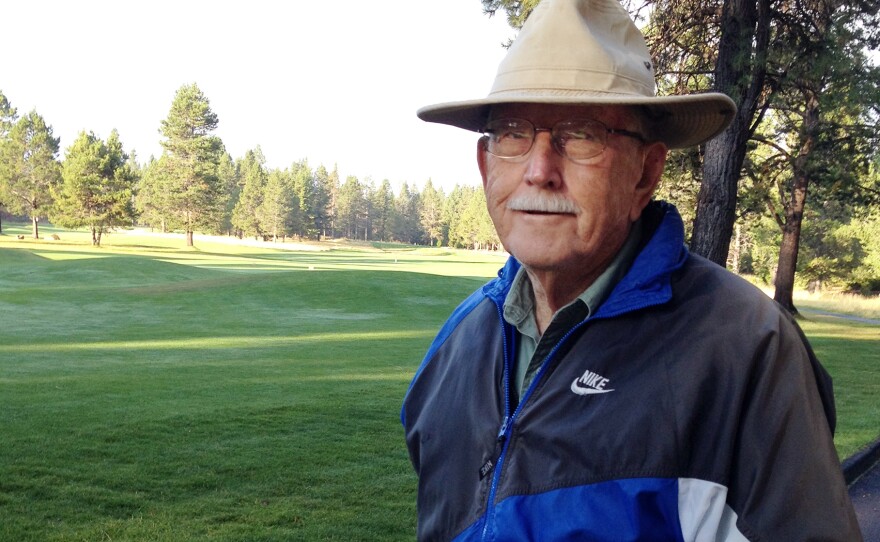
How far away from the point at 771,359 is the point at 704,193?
8440 mm

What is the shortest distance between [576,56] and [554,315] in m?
0.64

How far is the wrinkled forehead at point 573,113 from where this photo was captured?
2111 mm

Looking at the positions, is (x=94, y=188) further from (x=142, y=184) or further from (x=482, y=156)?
(x=482, y=156)

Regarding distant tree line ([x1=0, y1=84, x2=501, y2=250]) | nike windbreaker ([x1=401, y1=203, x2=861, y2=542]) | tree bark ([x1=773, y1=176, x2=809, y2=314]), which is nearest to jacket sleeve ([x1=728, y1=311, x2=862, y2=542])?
nike windbreaker ([x1=401, y1=203, x2=861, y2=542])

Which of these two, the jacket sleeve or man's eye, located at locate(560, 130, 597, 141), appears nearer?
the jacket sleeve

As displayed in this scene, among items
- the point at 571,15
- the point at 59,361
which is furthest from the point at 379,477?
the point at 59,361

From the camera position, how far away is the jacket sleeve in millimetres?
1616

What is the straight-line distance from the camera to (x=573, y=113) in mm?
2117

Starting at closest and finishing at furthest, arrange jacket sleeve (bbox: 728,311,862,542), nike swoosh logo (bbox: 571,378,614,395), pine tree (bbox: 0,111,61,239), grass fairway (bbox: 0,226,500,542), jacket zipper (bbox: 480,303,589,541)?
1. jacket sleeve (bbox: 728,311,862,542)
2. nike swoosh logo (bbox: 571,378,614,395)
3. jacket zipper (bbox: 480,303,589,541)
4. grass fairway (bbox: 0,226,500,542)
5. pine tree (bbox: 0,111,61,239)

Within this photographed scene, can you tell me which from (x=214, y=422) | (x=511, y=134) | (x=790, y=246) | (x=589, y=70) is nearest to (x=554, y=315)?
(x=511, y=134)

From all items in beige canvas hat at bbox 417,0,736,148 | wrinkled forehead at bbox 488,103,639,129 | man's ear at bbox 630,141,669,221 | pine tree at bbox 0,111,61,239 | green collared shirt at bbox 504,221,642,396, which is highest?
pine tree at bbox 0,111,61,239

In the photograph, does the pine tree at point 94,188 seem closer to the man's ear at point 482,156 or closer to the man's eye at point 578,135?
the man's ear at point 482,156

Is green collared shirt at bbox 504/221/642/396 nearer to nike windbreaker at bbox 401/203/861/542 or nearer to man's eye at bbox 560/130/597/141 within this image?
nike windbreaker at bbox 401/203/861/542

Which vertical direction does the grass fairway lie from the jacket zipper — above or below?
below
